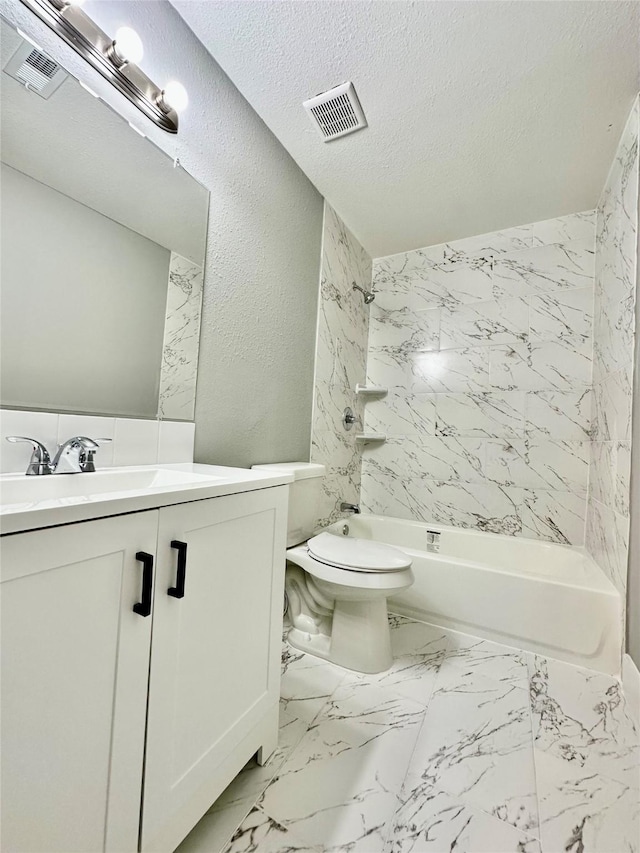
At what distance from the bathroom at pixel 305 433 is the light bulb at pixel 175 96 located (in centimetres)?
1

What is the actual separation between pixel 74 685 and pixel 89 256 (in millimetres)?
1063

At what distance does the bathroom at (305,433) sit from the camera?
0.65 metres

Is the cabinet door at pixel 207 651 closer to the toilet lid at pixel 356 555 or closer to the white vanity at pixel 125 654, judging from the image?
the white vanity at pixel 125 654

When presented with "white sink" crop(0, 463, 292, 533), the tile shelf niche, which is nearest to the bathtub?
the tile shelf niche

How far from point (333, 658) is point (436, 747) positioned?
20.5 inches

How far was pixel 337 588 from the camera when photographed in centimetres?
147

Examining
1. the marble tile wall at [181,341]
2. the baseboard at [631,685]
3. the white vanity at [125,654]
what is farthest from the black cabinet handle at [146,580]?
the baseboard at [631,685]

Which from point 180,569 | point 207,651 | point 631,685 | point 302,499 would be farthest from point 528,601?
point 180,569

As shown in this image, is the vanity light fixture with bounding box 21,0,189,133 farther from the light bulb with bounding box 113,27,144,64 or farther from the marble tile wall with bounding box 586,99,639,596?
the marble tile wall with bounding box 586,99,639,596

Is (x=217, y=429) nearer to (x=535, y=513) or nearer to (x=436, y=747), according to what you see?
(x=436, y=747)

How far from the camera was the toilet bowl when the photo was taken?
4.71 feet

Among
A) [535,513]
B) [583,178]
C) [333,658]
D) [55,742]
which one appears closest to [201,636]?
[55,742]

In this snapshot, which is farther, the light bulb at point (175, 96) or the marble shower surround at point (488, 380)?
the marble shower surround at point (488, 380)

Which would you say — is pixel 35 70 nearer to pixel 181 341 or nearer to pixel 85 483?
pixel 181 341
